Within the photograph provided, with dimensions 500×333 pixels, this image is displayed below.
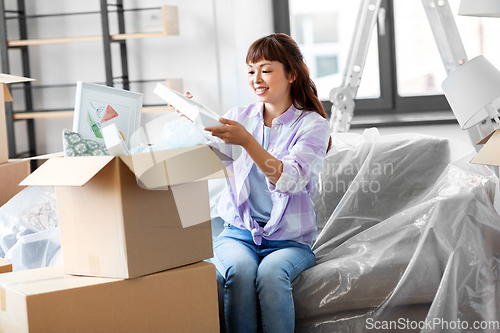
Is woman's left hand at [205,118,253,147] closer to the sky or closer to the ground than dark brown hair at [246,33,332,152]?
closer to the ground

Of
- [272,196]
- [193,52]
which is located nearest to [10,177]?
[272,196]

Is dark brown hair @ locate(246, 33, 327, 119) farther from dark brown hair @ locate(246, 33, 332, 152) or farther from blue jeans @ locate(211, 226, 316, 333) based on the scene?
blue jeans @ locate(211, 226, 316, 333)

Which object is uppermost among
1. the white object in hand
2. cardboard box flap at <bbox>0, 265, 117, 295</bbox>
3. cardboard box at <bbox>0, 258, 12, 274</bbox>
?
the white object in hand

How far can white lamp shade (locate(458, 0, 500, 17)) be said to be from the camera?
3.82ft

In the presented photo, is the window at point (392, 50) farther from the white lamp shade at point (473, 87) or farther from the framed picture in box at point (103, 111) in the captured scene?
the framed picture in box at point (103, 111)

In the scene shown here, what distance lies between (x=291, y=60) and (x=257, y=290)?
570mm

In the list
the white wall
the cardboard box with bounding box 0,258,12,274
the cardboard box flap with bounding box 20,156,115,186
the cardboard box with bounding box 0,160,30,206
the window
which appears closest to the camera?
the cardboard box flap with bounding box 20,156,115,186

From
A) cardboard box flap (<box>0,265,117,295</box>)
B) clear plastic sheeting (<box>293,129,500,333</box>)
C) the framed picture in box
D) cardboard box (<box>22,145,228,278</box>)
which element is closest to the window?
clear plastic sheeting (<box>293,129,500,333</box>)

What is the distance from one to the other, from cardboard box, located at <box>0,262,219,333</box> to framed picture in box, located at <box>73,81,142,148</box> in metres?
0.28

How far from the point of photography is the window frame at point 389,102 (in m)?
2.41

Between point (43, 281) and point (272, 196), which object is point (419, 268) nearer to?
point (272, 196)

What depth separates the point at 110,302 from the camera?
934mm

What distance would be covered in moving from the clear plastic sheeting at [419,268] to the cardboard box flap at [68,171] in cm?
60

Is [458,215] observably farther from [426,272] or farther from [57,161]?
[57,161]
